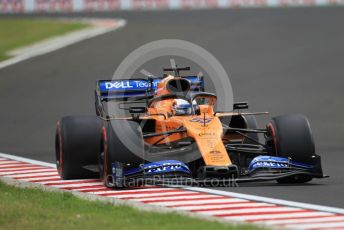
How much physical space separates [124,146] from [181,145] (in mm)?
944

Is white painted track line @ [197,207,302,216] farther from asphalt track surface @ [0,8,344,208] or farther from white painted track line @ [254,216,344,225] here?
asphalt track surface @ [0,8,344,208]

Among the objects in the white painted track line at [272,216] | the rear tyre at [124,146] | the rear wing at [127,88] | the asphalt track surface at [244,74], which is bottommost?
the white painted track line at [272,216]

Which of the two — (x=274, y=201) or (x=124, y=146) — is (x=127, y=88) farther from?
(x=274, y=201)

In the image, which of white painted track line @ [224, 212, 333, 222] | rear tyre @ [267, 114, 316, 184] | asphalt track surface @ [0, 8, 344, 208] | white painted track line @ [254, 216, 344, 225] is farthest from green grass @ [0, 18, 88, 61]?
white painted track line @ [254, 216, 344, 225]

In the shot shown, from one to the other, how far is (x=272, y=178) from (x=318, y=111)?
9.66 metres

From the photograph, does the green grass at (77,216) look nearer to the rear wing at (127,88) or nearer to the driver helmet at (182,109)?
the driver helmet at (182,109)

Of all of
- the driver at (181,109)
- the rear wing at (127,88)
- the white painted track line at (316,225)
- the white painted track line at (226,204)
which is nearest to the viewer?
the white painted track line at (316,225)

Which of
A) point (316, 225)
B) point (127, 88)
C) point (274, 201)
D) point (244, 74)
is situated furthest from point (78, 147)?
point (244, 74)

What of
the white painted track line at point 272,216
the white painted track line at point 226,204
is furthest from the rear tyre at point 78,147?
the white painted track line at point 272,216

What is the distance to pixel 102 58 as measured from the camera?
3378cm

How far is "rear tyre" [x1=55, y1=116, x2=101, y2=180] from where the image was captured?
15.7 meters

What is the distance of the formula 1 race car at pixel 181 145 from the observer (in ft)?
46.8

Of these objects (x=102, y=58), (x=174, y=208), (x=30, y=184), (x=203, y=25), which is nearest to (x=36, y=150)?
(x=30, y=184)

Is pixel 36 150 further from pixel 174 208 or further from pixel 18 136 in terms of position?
pixel 174 208
